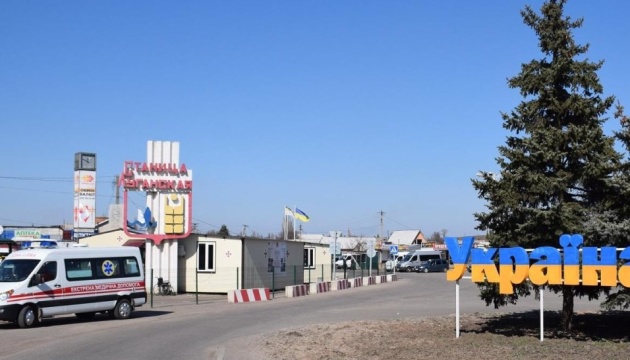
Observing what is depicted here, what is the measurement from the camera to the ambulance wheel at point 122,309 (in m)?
23.0

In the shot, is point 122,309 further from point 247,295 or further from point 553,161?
point 553,161

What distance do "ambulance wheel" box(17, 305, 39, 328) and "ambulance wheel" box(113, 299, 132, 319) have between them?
2.92m

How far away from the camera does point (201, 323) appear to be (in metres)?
21.6

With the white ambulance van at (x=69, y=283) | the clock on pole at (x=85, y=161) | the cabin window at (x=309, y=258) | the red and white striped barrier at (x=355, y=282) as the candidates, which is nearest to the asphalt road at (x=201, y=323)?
the white ambulance van at (x=69, y=283)

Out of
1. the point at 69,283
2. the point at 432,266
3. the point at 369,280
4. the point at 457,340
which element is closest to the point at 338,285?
the point at 369,280

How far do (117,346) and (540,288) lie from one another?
9.82m

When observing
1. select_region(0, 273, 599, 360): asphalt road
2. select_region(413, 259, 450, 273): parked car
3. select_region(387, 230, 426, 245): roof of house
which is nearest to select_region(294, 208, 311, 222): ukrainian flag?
select_region(0, 273, 599, 360): asphalt road

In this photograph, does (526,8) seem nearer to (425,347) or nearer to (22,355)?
(425,347)

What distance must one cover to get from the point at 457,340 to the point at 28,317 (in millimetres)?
12458

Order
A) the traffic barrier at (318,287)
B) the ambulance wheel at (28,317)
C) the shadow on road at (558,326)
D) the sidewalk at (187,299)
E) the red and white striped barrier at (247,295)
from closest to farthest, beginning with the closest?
1. the shadow on road at (558,326)
2. the ambulance wheel at (28,317)
3. the sidewalk at (187,299)
4. the red and white striped barrier at (247,295)
5. the traffic barrier at (318,287)

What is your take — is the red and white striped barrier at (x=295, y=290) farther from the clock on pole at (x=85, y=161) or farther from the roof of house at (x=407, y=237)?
the roof of house at (x=407, y=237)

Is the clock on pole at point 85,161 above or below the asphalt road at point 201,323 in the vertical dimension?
above

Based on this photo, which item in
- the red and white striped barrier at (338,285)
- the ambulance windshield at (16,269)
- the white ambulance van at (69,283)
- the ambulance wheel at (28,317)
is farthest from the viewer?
the red and white striped barrier at (338,285)

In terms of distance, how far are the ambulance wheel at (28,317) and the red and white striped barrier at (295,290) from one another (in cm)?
1475
